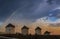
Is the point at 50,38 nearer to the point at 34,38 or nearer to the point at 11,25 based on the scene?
the point at 34,38

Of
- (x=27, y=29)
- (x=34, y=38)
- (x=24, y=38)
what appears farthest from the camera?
(x=27, y=29)

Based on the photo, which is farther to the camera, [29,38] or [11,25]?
[11,25]

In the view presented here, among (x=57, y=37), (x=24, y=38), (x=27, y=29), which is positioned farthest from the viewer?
(x=27, y=29)

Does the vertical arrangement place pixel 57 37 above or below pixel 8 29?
below

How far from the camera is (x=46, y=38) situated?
2983cm

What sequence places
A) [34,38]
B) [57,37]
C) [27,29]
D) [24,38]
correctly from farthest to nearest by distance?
1. [27,29]
2. [57,37]
3. [34,38]
4. [24,38]

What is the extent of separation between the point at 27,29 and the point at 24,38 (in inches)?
635

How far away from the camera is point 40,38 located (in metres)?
29.9

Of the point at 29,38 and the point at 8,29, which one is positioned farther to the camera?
the point at 8,29

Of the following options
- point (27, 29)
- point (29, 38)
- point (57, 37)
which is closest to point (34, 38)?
point (29, 38)

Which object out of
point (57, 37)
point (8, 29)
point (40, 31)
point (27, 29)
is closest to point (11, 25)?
point (8, 29)

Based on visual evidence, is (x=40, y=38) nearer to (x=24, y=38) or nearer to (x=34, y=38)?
(x=34, y=38)

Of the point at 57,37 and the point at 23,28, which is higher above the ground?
the point at 23,28

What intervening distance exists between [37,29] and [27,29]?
3.05m
